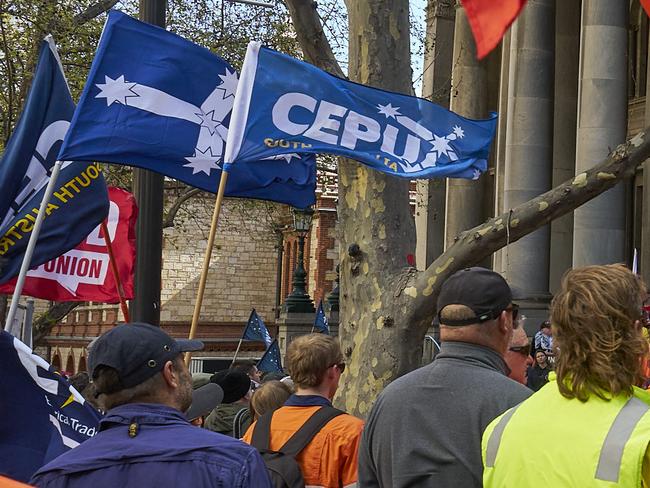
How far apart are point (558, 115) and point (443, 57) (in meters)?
4.34

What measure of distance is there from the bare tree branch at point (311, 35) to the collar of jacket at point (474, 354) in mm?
5105

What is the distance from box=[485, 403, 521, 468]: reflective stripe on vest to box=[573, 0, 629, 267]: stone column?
2040cm

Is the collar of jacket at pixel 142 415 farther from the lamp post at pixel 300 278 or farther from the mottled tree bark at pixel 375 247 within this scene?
the lamp post at pixel 300 278

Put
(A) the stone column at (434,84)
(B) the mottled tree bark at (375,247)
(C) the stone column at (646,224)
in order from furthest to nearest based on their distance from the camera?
(A) the stone column at (434,84), (C) the stone column at (646,224), (B) the mottled tree bark at (375,247)

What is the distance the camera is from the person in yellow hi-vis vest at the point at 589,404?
3057 millimetres

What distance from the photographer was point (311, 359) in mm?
5438

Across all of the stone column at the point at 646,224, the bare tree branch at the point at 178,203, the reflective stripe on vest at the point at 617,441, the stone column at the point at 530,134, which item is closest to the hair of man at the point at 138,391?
the reflective stripe on vest at the point at 617,441

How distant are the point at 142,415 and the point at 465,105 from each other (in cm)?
2624

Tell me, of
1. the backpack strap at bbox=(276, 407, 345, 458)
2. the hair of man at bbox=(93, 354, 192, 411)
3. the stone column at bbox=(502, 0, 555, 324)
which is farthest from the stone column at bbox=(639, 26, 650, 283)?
the hair of man at bbox=(93, 354, 192, 411)

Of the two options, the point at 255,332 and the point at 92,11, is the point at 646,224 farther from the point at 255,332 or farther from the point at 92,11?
the point at 92,11

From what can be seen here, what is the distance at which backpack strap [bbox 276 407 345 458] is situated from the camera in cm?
524

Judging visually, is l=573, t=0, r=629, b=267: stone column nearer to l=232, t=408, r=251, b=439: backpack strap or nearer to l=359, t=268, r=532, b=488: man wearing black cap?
l=232, t=408, r=251, b=439: backpack strap

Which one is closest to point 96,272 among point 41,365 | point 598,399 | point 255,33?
point 41,365

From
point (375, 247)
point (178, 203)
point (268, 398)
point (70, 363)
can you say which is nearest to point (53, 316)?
point (178, 203)
